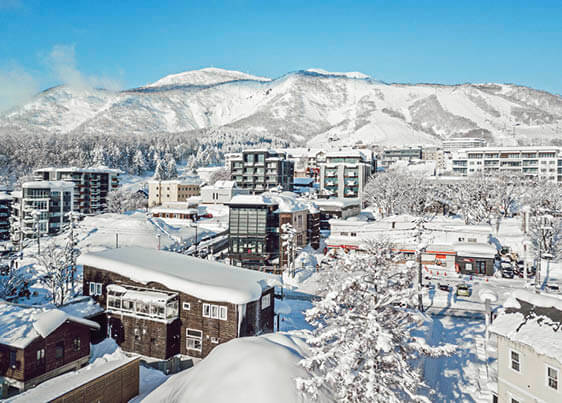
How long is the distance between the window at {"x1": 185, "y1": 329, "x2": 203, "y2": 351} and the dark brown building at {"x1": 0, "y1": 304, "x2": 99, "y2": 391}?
5299 mm

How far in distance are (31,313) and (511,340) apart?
884 inches

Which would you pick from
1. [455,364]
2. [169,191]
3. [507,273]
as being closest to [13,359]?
[455,364]

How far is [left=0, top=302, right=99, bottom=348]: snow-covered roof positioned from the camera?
18.2 m

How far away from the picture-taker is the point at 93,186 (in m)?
94.8

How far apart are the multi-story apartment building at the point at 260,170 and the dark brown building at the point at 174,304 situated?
67203 millimetres

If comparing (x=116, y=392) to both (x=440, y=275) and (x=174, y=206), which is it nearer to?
(x=440, y=275)

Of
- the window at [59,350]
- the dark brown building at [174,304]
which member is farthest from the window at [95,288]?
the window at [59,350]

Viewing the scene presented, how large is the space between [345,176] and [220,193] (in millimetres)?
28371

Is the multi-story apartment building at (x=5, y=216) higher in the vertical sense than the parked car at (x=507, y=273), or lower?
higher

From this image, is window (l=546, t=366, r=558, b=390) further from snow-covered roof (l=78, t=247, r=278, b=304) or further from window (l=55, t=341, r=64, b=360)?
window (l=55, t=341, r=64, b=360)

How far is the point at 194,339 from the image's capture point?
22.1 m

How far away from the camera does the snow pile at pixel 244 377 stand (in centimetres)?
1233

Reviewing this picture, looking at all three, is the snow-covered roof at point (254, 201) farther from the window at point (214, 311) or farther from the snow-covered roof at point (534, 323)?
the snow-covered roof at point (534, 323)

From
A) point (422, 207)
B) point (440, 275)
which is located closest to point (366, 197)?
point (422, 207)
